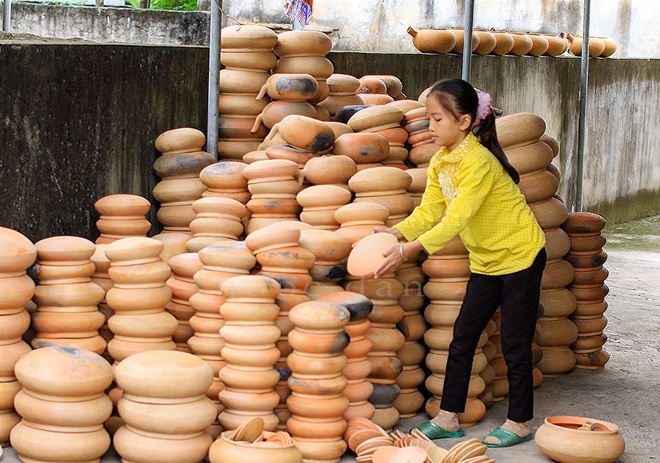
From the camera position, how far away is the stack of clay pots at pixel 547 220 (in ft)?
16.2

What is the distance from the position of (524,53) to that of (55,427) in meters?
8.51

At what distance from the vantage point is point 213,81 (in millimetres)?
5113

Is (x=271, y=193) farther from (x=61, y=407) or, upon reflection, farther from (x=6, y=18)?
(x=6, y=18)

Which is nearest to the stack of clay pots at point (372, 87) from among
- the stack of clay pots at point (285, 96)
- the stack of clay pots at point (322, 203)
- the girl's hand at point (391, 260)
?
the stack of clay pots at point (285, 96)

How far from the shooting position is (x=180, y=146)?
4.97 m

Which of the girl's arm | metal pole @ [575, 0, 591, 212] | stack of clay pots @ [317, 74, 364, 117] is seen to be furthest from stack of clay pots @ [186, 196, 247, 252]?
metal pole @ [575, 0, 591, 212]

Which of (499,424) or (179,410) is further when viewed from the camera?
(499,424)

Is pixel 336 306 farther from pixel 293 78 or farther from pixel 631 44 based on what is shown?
pixel 631 44

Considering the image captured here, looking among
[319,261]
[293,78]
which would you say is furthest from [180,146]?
[319,261]

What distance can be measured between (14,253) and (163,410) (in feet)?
2.55

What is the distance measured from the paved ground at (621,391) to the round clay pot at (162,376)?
36 centimetres

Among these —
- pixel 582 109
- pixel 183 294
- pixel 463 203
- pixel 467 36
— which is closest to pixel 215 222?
pixel 183 294

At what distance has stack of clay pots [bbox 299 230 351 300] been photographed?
4.18 meters

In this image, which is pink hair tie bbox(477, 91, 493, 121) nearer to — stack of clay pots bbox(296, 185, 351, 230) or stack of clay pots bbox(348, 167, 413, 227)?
stack of clay pots bbox(348, 167, 413, 227)
